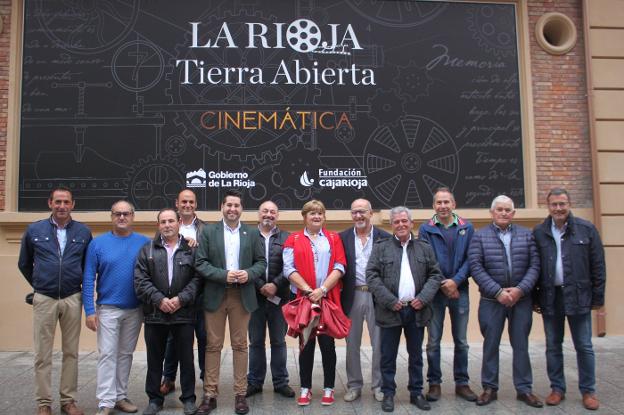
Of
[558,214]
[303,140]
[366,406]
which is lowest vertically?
[366,406]

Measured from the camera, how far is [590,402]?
4.97 m

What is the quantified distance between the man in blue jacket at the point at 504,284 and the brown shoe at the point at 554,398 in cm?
12

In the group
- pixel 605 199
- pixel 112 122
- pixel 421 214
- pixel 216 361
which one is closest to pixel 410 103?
pixel 421 214

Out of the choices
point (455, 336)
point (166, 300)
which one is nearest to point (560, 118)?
point (455, 336)

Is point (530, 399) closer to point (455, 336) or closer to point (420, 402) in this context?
point (455, 336)

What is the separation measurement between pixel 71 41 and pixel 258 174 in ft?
11.1

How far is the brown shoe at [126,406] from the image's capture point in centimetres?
494

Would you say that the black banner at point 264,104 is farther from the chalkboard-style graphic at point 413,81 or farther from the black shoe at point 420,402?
the black shoe at point 420,402

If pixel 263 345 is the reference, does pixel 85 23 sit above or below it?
above

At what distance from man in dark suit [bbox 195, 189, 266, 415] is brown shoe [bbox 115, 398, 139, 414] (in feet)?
2.09

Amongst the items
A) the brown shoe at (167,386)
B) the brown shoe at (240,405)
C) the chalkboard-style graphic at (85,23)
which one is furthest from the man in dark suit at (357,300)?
the chalkboard-style graphic at (85,23)

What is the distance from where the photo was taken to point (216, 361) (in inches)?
198

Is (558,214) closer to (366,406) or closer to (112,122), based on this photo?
(366,406)

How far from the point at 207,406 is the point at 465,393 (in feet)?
7.98
